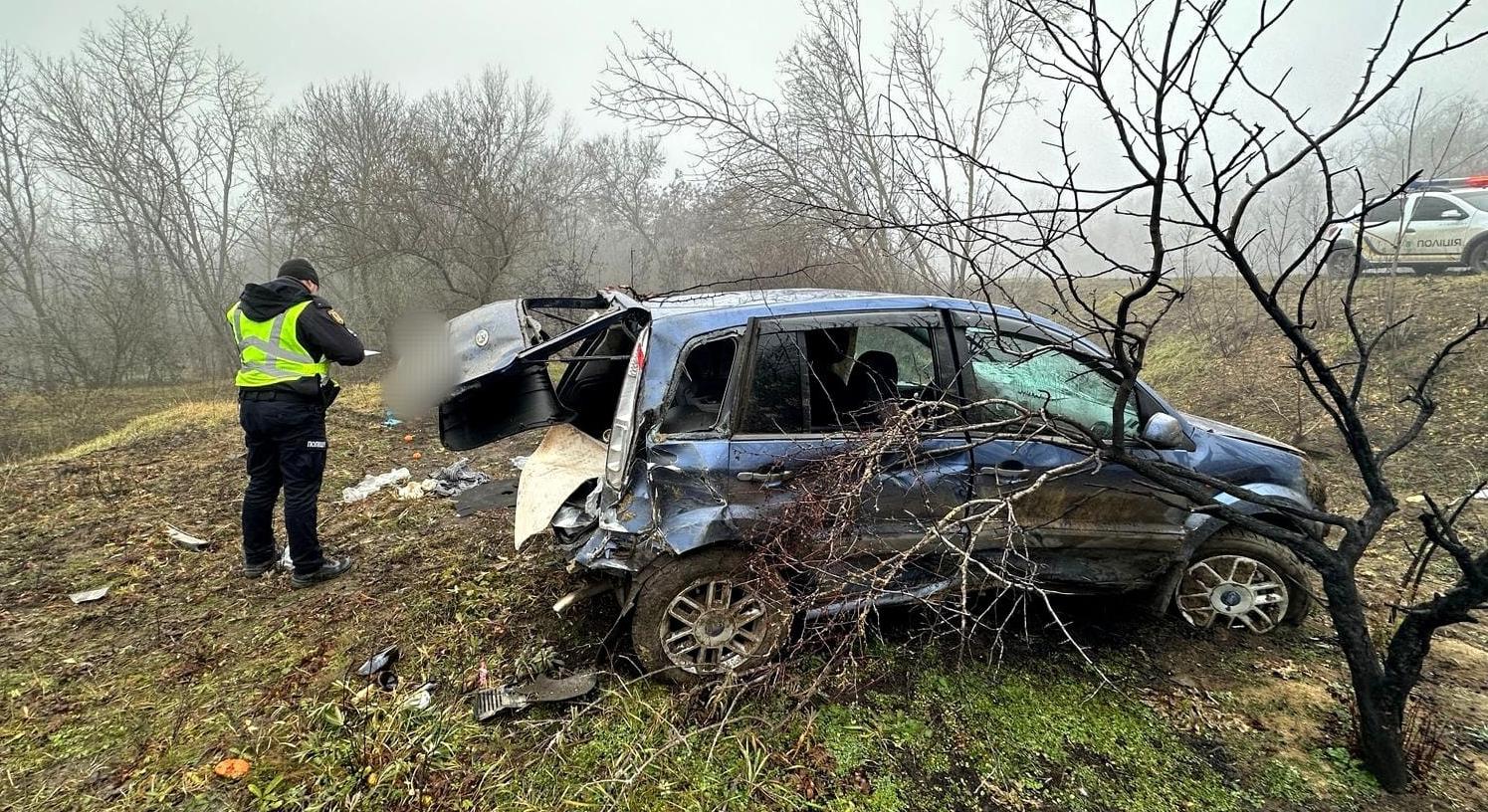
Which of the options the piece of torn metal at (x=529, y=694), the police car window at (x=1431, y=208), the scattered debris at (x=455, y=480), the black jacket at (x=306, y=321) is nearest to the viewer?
the piece of torn metal at (x=529, y=694)

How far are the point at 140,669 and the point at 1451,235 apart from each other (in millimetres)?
15673

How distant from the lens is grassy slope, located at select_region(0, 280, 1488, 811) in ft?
7.74

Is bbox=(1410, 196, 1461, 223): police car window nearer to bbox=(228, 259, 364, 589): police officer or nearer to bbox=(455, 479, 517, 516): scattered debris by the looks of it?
bbox=(455, 479, 517, 516): scattered debris

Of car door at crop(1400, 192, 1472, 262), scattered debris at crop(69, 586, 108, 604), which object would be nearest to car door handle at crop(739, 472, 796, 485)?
scattered debris at crop(69, 586, 108, 604)

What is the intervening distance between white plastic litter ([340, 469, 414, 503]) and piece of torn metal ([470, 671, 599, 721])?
3509 millimetres

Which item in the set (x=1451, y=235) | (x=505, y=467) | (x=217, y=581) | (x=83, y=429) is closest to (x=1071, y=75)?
(x=217, y=581)

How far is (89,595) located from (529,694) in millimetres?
3180

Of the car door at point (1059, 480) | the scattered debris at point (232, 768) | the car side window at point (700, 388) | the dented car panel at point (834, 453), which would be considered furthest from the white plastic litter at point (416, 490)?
the car door at point (1059, 480)

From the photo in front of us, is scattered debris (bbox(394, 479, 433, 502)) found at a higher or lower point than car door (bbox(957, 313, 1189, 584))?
lower

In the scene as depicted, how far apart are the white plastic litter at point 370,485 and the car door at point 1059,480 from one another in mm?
5214

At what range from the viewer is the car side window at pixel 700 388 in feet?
9.11

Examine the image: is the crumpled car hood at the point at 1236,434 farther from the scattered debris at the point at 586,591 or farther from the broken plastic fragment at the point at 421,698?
the broken plastic fragment at the point at 421,698

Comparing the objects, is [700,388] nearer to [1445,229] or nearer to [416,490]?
[416,490]

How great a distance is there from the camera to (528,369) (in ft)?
11.6
